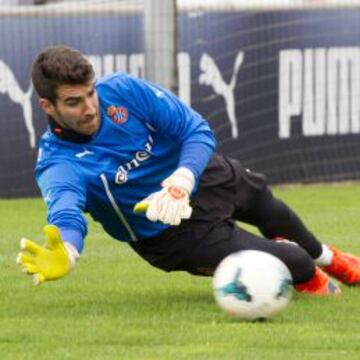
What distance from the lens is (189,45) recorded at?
1708cm

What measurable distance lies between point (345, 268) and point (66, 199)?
2.31 m

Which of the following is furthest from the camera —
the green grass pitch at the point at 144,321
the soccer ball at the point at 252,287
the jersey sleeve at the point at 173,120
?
the jersey sleeve at the point at 173,120

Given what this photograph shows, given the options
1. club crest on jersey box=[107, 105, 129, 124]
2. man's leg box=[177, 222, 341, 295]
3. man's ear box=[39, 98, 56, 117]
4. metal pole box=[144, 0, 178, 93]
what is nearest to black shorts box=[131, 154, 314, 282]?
man's leg box=[177, 222, 341, 295]

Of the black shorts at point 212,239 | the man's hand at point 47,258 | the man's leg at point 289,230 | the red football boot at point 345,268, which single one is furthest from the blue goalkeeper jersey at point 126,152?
the red football boot at point 345,268

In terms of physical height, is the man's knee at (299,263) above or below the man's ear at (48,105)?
below

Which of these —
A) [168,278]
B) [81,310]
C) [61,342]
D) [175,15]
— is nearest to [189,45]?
[175,15]

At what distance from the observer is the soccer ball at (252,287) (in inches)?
296

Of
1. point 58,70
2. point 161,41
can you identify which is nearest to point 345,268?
point 58,70

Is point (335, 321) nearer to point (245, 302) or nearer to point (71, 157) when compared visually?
point (245, 302)

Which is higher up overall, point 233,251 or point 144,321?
point 233,251

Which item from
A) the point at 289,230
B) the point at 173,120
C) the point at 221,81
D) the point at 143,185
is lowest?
the point at 221,81

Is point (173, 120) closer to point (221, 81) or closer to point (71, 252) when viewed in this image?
point (71, 252)

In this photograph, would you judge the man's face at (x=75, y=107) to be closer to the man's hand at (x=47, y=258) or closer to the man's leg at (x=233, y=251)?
the man's hand at (x=47, y=258)

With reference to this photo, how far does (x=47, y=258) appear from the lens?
6992 millimetres
